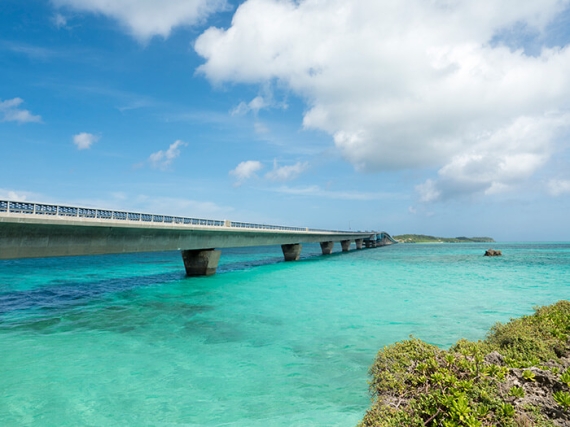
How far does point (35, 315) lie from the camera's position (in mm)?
20141

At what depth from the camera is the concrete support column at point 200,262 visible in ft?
131

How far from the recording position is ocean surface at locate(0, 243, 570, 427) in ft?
28.7

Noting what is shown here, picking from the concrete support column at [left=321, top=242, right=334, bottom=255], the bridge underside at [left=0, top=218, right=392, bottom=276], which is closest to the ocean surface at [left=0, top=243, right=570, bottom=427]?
the bridge underside at [left=0, top=218, right=392, bottom=276]

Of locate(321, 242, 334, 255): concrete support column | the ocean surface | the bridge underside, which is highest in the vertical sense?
the bridge underside

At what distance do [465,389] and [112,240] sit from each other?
88.0 ft

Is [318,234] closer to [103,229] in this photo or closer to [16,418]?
[103,229]

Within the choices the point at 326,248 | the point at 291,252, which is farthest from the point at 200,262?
the point at 326,248

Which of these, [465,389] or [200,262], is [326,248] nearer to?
[200,262]

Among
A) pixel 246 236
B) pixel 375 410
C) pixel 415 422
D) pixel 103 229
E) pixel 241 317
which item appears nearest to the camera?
pixel 415 422

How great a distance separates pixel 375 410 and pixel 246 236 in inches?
1736

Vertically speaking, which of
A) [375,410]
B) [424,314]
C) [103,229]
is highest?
[103,229]

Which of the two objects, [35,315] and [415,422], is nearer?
[415,422]

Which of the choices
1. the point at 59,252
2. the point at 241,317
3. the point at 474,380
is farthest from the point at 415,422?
the point at 59,252

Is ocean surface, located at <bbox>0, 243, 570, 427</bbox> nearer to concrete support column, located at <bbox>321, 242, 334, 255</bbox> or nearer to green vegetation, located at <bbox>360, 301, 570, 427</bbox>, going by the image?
green vegetation, located at <bbox>360, 301, 570, 427</bbox>
